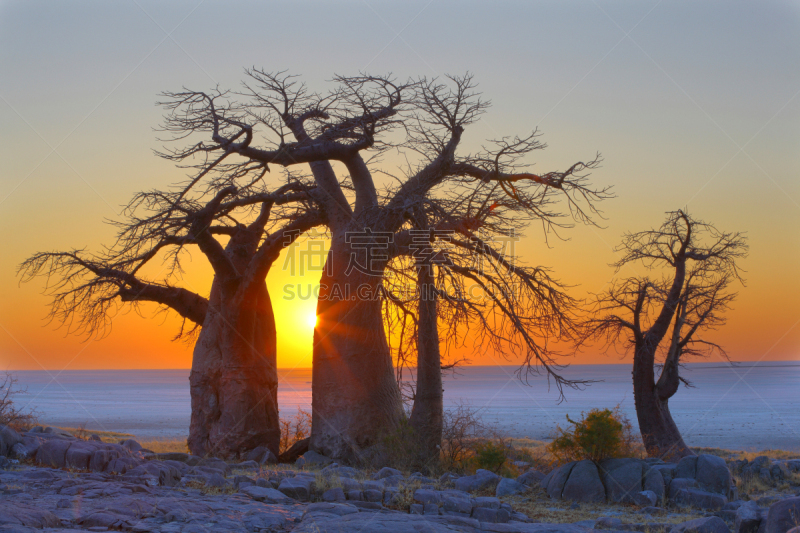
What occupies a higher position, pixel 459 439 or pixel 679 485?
pixel 459 439

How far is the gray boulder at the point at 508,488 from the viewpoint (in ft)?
22.8

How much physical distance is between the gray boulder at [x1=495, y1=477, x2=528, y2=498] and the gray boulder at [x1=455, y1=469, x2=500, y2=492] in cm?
17

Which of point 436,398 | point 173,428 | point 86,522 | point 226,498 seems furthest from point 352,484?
point 173,428

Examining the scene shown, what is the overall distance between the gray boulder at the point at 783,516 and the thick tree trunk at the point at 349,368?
5292mm

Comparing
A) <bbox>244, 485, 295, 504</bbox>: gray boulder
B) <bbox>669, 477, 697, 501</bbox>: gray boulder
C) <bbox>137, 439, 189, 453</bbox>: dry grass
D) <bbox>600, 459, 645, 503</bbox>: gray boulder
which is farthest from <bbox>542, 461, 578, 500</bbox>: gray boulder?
<bbox>137, 439, 189, 453</bbox>: dry grass

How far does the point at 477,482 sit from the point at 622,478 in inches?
64.4

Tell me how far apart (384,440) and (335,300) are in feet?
7.45

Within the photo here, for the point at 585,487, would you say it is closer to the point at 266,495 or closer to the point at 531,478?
the point at 531,478

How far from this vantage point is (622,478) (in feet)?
22.8

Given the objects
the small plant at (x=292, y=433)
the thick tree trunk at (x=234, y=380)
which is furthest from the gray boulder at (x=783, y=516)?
the small plant at (x=292, y=433)

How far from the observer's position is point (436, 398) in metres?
9.60

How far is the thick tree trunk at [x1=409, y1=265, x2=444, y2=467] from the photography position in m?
9.13

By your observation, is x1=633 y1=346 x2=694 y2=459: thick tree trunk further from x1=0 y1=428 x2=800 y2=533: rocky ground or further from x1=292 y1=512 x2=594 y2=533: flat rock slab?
x1=292 y1=512 x2=594 y2=533: flat rock slab

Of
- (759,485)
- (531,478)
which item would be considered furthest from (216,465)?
(759,485)
